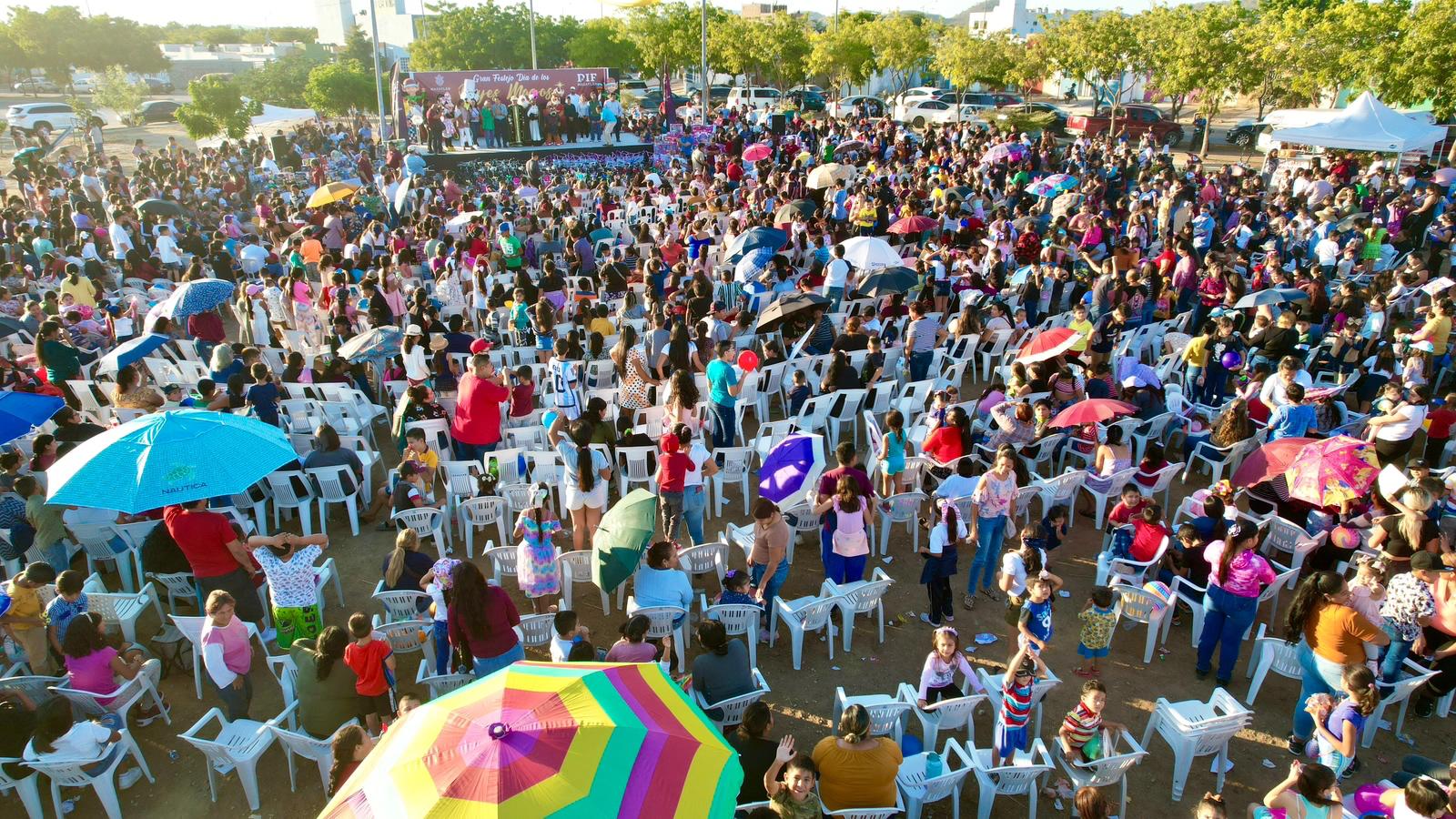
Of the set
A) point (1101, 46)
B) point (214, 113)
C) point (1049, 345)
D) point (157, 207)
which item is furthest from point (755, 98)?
point (1049, 345)

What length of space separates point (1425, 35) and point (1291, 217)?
10.7 metres

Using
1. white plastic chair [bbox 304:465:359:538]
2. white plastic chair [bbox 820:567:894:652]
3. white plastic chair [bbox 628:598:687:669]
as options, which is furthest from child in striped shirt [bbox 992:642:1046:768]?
white plastic chair [bbox 304:465:359:538]

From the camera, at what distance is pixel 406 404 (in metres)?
7.95

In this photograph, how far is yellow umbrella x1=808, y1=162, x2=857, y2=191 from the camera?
17812mm

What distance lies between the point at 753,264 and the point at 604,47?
1900 inches

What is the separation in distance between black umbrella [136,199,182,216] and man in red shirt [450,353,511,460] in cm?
1170

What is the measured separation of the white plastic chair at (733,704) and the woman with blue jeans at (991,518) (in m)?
2.34


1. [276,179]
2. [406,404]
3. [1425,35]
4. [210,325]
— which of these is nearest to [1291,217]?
[1425,35]

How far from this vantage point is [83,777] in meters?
4.66

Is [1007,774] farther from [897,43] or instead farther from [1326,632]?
[897,43]

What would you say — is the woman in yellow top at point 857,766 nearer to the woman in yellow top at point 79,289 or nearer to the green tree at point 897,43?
the woman in yellow top at point 79,289

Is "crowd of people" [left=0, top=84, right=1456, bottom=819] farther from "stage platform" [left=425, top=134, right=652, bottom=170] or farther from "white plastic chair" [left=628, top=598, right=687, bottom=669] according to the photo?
"stage platform" [left=425, top=134, right=652, bottom=170]

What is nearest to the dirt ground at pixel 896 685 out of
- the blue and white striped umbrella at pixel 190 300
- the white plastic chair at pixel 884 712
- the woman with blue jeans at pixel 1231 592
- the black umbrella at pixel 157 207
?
the woman with blue jeans at pixel 1231 592

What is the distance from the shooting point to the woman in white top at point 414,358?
8797 millimetres
